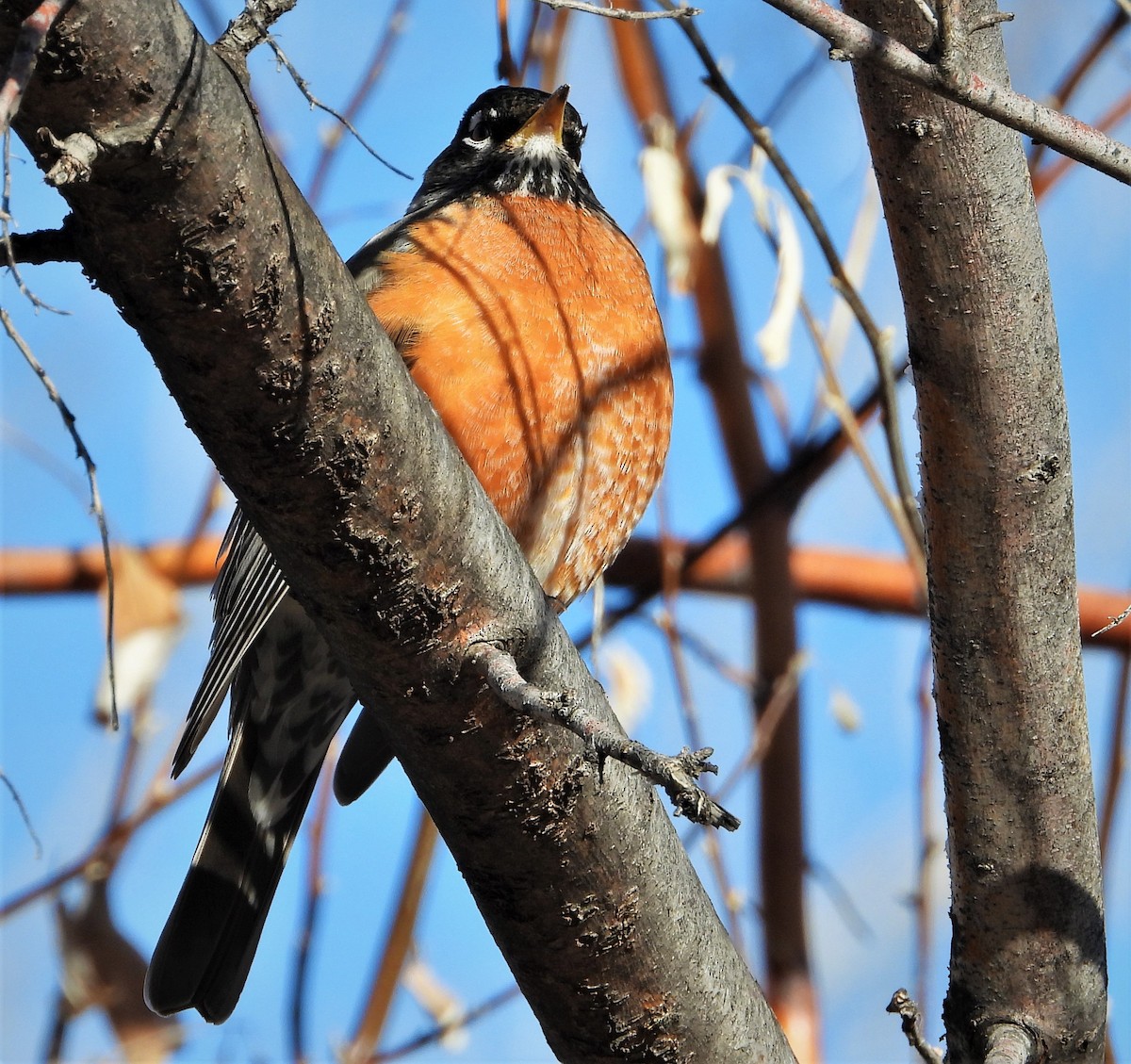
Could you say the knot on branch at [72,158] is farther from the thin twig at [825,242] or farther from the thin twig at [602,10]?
the thin twig at [825,242]

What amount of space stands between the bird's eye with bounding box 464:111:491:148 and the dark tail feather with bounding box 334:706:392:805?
5.57ft

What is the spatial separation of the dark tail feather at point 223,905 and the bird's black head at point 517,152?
1573mm

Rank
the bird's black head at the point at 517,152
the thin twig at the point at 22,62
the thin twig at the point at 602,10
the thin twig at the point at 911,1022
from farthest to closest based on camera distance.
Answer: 1. the bird's black head at the point at 517,152
2. the thin twig at the point at 911,1022
3. the thin twig at the point at 602,10
4. the thin twig at the point at 22,62

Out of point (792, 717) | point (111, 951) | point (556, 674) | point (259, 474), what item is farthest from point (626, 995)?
point (792, 717)

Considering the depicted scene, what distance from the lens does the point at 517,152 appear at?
12.1ft

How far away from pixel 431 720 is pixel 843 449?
241 centimetres

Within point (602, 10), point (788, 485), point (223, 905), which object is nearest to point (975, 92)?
point (602, 10)

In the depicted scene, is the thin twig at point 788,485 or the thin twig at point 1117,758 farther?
the thin twig at point 788,485

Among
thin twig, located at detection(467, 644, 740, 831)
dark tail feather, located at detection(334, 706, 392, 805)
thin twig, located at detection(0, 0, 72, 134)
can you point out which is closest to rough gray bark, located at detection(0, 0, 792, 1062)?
thin twig, located at detection(0, 0, 72, 134)

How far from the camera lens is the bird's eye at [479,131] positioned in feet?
12.6

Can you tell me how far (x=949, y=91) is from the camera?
1370 millimetres

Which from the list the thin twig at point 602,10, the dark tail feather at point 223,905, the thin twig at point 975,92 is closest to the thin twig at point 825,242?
the thin twig at point 602,10

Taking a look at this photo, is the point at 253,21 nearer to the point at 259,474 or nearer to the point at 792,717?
the point at 259,474

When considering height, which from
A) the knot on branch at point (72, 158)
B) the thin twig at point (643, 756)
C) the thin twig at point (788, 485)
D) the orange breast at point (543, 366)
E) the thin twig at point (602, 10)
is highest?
the thin twig at point (788, 485)
